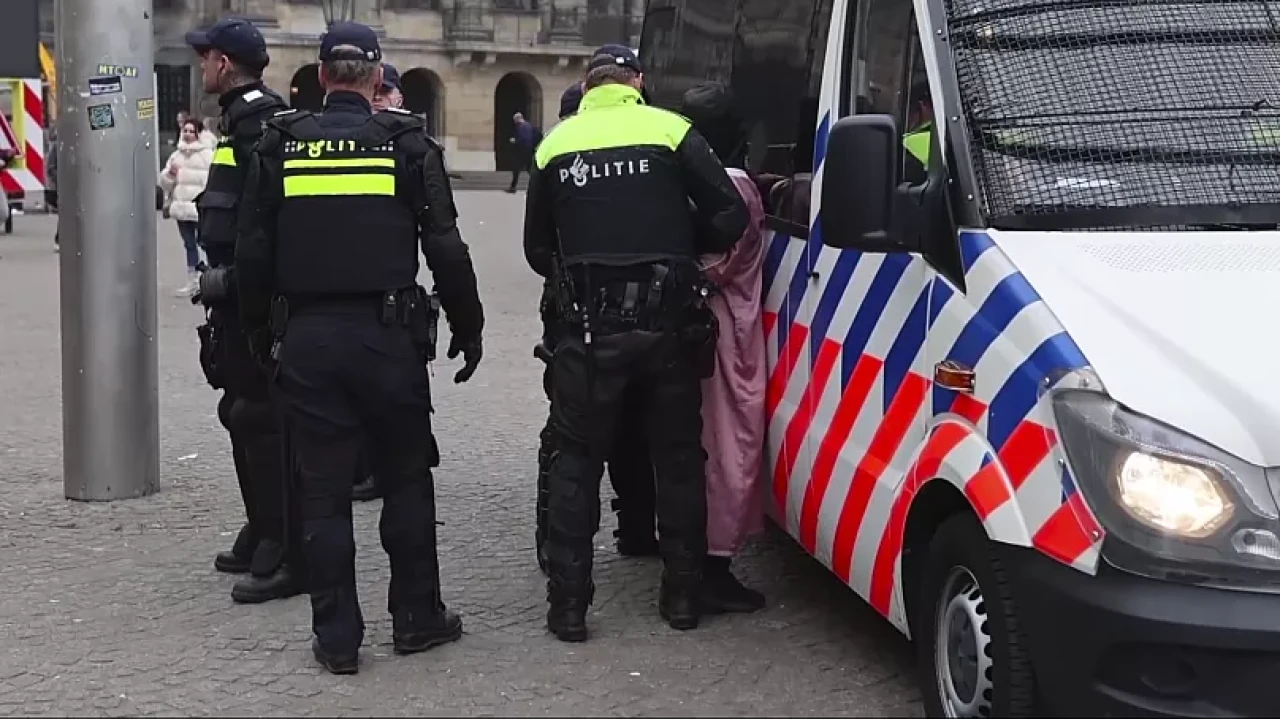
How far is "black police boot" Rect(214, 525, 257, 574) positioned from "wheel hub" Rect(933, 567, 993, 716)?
3058mm

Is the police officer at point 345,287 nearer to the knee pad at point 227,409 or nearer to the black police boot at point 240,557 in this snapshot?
the knee pad at point 227,409

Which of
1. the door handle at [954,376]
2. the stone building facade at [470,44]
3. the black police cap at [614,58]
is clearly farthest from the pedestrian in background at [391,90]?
the stone building facade at [470,44]

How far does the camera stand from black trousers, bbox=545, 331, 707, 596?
16.8 feet

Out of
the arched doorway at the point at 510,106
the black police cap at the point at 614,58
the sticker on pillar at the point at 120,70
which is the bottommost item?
the arched doorway at the point at 510,106

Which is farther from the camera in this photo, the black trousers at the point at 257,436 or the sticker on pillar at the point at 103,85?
the sticker on pillar at the point at 103,85

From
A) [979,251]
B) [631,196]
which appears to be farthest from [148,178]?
[979,251]

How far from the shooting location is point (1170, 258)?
3.84m

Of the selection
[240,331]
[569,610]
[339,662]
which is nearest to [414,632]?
[339,662]

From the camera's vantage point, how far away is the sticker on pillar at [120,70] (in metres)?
7.17

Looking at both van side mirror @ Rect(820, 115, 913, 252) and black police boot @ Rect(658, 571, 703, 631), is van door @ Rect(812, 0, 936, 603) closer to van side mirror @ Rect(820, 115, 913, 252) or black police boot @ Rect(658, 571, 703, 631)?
van side mirror @ Rect(820, 115, 913, 252)

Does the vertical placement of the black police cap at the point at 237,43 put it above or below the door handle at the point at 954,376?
above

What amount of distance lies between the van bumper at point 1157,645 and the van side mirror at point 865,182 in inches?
41.7

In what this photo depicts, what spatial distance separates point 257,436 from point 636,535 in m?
1.56

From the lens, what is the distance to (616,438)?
5.43 meters
